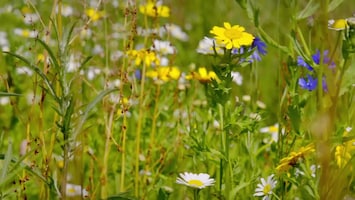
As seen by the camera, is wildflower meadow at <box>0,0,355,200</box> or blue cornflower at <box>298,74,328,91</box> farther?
blue cornflower at <box>298,74,328,91</box>

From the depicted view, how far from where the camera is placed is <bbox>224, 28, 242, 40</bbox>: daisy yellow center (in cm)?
152

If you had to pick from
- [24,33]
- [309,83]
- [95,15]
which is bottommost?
[309,83]

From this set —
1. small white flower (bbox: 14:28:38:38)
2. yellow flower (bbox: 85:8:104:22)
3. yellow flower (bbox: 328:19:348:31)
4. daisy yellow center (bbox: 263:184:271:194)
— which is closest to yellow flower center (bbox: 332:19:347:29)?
yellow flower (bbox: 328:19:348:31)

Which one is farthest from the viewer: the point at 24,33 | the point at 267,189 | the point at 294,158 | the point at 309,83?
the point at 24,33

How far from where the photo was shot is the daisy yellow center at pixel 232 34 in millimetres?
1516

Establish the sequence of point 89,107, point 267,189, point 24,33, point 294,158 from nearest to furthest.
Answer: point 89,107
point 294,158
point 267,189
point 24,33

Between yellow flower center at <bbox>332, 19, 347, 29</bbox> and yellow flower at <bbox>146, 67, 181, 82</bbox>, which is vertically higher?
yellow flower at <bbox>146, 67, 181, 82</bbox>

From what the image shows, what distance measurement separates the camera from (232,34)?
59.7 inches

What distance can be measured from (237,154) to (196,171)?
0.17 metres

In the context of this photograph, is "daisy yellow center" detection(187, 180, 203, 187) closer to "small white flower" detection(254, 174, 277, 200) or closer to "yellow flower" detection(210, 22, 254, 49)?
"small white flower" detection(254, 174, 277, 200)

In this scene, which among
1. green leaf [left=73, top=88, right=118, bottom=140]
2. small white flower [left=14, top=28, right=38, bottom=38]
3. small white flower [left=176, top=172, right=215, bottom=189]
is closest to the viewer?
green leaf [left=73, top=88, right=118, bottom=140]

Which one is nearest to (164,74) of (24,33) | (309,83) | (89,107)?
(309,83)

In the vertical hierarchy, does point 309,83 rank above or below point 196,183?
above

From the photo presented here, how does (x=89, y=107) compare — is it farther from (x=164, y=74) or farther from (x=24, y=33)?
(x=24, y=33)
